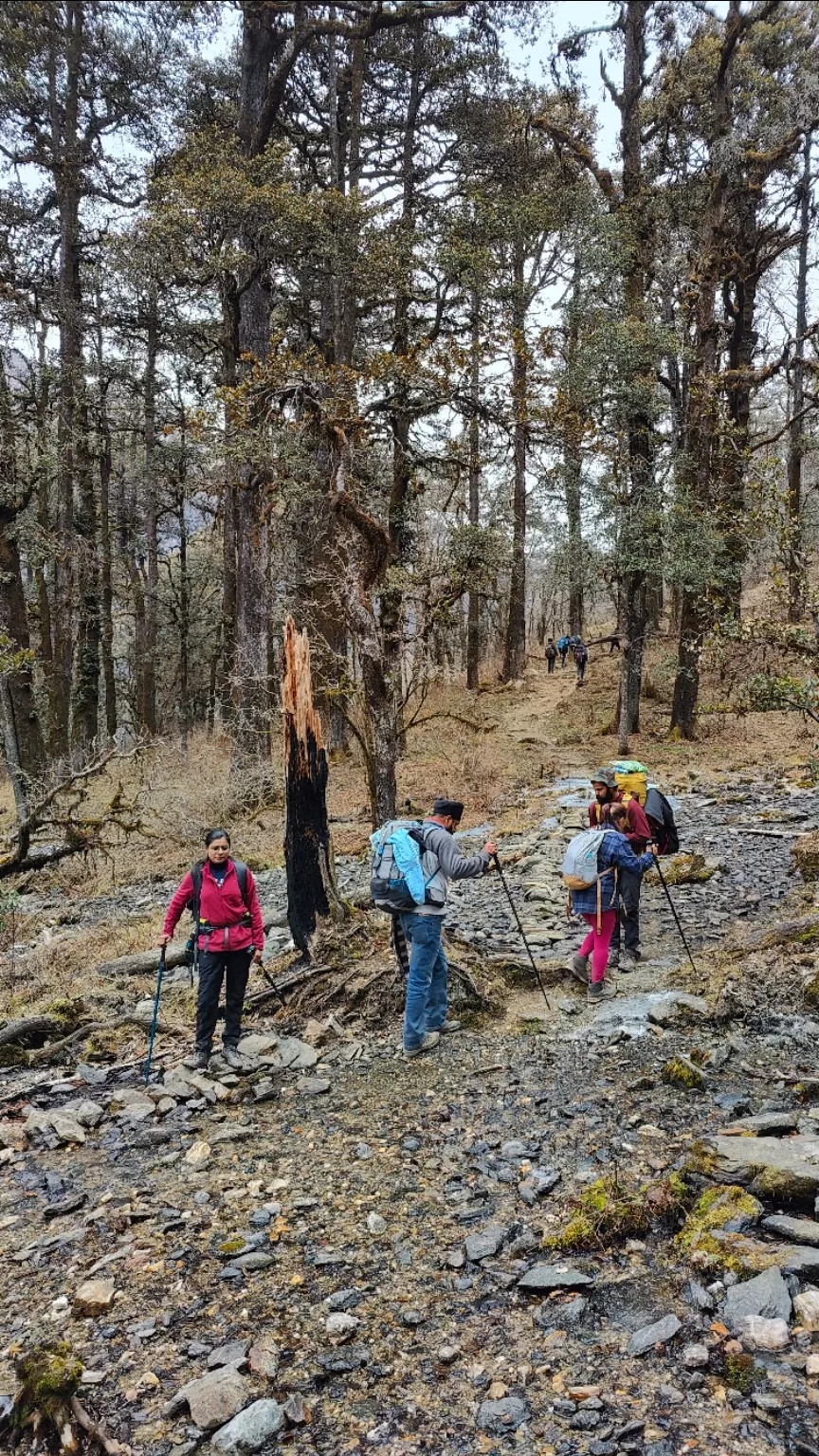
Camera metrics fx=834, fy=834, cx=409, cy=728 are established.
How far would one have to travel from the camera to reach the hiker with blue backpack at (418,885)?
20.9ft

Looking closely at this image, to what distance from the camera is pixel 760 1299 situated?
315 cm

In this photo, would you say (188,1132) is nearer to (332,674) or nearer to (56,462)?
(332,674)

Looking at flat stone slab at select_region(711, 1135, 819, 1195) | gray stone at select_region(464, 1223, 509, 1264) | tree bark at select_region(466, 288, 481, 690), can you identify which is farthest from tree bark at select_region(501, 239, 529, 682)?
gray stone at select_region(464, 1223, 509, 1264)

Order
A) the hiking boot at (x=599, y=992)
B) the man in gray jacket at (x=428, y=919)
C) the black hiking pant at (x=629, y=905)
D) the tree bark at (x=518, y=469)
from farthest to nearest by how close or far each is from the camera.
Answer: the tree bark at (x=518, y=469)
the black hiking pant at (x=629, y=905)
the hiking boot at (x=599, y=992)
the man in gray jacket at (x=428, y=919)

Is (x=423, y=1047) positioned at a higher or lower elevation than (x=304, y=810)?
lower

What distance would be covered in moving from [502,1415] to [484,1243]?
3.44 feet

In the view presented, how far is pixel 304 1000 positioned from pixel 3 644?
23.9 ft

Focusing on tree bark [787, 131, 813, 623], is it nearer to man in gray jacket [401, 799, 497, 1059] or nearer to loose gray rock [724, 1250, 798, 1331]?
man in gray jacket [401, 799, 497, 1059]

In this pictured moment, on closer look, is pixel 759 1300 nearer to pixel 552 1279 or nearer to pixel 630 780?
pixel 552 1279

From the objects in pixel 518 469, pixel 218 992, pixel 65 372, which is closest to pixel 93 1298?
pixel 218 992

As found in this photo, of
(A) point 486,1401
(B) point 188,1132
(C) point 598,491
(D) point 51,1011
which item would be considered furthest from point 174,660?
(A) point 486,1401

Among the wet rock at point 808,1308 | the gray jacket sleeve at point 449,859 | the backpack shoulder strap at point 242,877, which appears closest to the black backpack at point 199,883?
the backpack shoulder strap at point 242,877

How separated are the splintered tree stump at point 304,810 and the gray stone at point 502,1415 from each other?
5.55m

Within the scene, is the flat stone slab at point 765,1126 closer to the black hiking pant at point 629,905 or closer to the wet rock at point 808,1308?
the wet rock at point 808,1308
